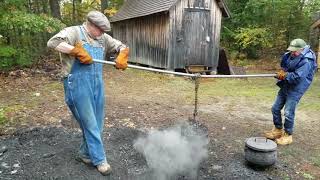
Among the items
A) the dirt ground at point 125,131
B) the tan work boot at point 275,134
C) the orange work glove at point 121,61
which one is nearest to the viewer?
the orange work glove at point 121,61

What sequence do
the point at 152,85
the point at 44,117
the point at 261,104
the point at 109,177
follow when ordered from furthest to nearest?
1. the point at 152,85
2. the point at 261,104
3. the point at 44,117
4. the point at 109,177

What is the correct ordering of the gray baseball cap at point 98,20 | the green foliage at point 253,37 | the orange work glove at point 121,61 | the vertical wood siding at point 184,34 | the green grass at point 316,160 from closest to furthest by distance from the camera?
the gray baseball cap at point 98,20, the orange work glove at point 121,61, the green grass at point 316,160, the vertical wood siding at point 184,34, the green foliage at point 253,37

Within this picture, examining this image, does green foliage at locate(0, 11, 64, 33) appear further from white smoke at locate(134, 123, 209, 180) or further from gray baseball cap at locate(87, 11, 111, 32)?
gray baseball cap at locate(87, 11, 111, 32)

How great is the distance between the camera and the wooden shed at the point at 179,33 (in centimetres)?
1395

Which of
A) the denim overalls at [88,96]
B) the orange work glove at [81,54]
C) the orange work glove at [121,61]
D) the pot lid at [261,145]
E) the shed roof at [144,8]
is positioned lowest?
the pot lid at [261,145]

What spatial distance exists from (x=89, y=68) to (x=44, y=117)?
11.2 feet

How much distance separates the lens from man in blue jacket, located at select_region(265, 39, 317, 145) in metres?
5.91

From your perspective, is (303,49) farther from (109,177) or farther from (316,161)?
(109,177)

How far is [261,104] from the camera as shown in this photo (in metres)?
9.66

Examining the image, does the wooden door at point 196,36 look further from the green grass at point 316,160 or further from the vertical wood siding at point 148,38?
the green grass at point 316,160

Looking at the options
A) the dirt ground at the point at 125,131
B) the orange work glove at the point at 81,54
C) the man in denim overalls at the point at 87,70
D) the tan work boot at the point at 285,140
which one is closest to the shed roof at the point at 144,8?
the dirt ground at the point at 125,131

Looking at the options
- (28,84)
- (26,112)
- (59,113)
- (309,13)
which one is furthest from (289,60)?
(309,13)

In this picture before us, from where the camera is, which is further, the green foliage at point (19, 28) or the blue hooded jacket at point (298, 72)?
the green foliage at point (19, 28)

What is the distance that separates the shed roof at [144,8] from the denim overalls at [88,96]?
9350 millimetres
